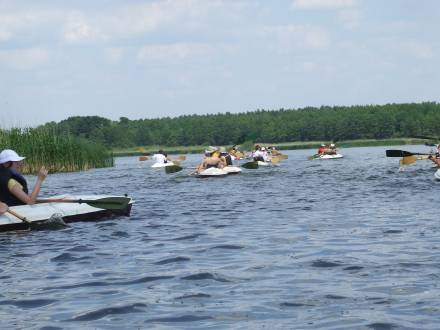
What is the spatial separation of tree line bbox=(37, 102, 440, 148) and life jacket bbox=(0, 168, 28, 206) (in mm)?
118385

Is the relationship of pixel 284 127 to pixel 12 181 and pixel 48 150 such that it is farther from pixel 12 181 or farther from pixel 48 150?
pixel 12 181

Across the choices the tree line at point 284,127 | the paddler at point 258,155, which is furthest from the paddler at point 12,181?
the tree line at point 284,127

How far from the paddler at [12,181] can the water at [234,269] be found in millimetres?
706

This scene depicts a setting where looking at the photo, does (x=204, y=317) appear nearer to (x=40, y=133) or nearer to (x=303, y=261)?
(x=303, y=261)

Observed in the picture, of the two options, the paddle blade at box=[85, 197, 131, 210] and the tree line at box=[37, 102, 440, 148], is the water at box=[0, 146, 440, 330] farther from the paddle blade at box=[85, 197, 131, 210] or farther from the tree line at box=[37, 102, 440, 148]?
the tree line at box=[37, 102, 440, 148]

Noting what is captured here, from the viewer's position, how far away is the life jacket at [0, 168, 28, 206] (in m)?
13.8

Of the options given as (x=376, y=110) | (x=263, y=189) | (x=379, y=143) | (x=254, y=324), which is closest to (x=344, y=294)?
(x=254, y=324)

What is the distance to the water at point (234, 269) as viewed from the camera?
7602 mm

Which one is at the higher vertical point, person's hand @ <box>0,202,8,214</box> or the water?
person's hand @ <box>0,202,8,214</box>

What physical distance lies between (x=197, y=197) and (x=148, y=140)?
430 feet

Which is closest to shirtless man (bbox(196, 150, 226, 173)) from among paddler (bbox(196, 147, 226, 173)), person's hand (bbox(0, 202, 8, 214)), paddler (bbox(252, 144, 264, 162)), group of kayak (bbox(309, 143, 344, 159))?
paddler (bbox(196, 147, 226, 173))

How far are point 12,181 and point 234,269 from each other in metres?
5.56

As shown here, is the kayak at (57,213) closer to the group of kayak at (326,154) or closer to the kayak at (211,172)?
the kayak at (211,172)

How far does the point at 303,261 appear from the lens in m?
10.5
